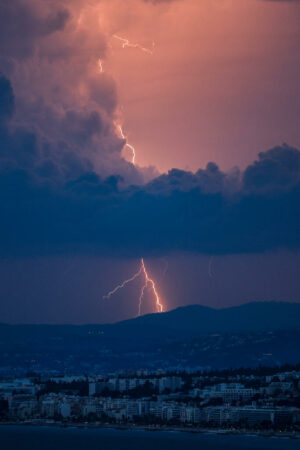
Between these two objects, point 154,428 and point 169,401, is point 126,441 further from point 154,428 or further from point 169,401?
point 169,401

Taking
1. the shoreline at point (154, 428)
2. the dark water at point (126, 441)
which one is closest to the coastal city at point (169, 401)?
the shoreline at point (154, 428)

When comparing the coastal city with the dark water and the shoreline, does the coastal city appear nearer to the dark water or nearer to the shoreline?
the shoreline

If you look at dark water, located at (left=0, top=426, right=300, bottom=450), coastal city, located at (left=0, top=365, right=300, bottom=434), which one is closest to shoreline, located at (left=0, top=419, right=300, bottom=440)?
coastal city, located at (left=0, top=365, right=300, bottom=434)

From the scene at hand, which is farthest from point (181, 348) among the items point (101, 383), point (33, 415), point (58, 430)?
point (58, 430)

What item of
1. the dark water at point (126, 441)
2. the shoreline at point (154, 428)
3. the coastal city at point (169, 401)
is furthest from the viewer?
the coastal city at point (169, 401)

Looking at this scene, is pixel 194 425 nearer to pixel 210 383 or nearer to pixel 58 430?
pixel 58 430

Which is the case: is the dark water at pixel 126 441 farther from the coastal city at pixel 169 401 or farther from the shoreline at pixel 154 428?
the coastal city at pixel 169 401

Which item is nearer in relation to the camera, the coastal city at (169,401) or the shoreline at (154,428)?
the shoreline at (154,428)
